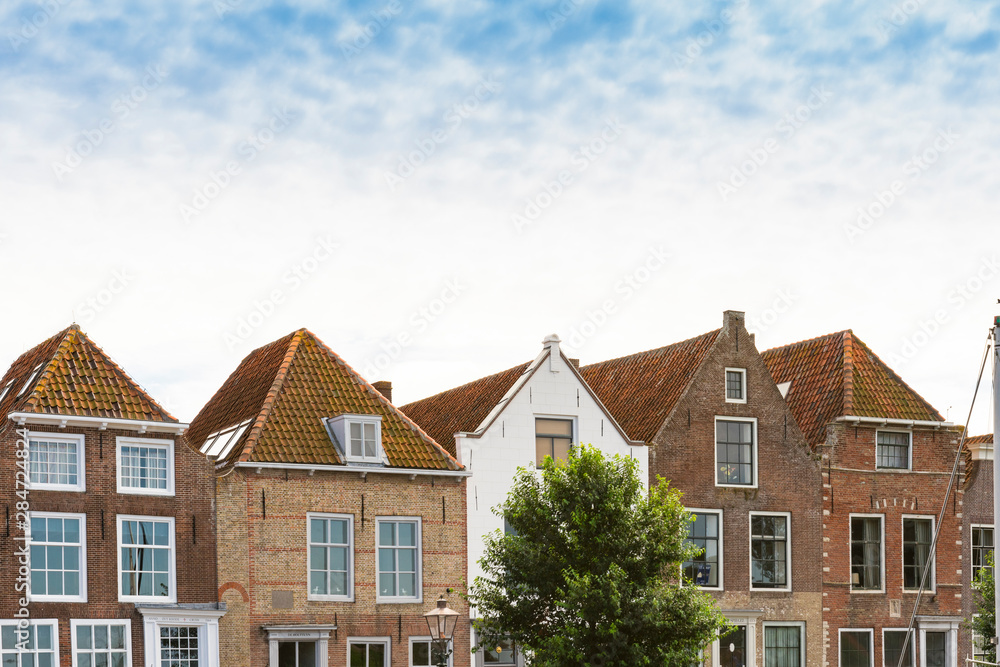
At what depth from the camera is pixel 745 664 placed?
35219 mm

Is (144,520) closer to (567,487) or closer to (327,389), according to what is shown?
(327,389)

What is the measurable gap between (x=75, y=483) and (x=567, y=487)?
10200 millimetres

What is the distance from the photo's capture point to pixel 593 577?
28.8m

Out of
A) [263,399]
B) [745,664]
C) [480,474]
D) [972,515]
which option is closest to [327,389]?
[263,399]

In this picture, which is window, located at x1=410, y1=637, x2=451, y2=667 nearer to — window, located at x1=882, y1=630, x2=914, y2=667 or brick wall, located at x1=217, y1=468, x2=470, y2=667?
brick wall, located at x1=217, y1=468, x2=470, y2=667

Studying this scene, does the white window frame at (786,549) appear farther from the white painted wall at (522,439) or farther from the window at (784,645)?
the white painted wall at (522,439)

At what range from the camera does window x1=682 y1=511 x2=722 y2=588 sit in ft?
115

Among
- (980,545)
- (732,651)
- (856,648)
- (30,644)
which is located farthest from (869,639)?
(30,644)

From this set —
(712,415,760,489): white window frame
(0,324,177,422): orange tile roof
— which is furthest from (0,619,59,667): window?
(712,415,760,489): white window frame

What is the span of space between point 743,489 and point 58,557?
55.0 ft

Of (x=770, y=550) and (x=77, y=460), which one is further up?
(x=77, y=460)

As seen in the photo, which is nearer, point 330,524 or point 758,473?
point 330,524

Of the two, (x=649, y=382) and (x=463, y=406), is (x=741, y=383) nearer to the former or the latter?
(x=649, y=382)

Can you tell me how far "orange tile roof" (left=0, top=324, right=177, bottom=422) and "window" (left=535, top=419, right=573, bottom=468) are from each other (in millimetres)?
8891
